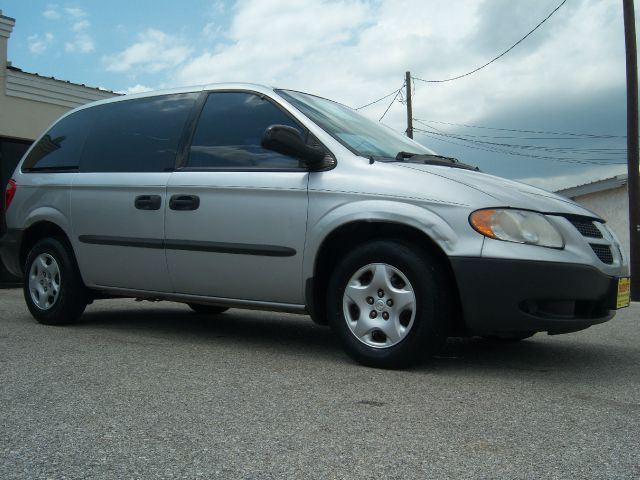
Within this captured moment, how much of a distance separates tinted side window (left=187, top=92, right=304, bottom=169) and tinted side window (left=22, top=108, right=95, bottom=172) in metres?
1.33

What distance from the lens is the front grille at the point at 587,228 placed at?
3.85m

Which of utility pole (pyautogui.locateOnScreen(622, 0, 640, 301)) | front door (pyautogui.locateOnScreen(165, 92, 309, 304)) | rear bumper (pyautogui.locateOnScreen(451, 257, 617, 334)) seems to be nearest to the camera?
rear bumper (pyautogui.locateOnScreen(451, 257, 617, 334))

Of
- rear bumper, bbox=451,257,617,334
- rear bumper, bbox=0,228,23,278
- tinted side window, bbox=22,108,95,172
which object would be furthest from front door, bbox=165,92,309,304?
rear bumper, bbox=0,228,23,278

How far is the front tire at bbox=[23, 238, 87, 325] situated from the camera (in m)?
5.46

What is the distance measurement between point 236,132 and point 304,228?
0.95 metres

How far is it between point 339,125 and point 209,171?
3.05 ft

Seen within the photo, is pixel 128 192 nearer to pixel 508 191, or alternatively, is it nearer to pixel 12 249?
pixel 12 249

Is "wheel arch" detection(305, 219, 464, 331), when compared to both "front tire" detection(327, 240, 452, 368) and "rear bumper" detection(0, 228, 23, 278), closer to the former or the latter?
"front tire" detection(327, 240, 452, 368)

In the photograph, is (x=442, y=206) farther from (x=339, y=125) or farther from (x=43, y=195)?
(x=43, y=195)

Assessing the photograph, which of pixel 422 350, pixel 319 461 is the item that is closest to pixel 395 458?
pixel 319 461

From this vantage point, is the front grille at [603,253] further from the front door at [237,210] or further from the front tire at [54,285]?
the front tire at [54,285]

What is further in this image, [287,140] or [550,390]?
[287,140]

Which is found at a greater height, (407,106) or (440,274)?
(407,106)

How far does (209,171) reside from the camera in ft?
15.2
